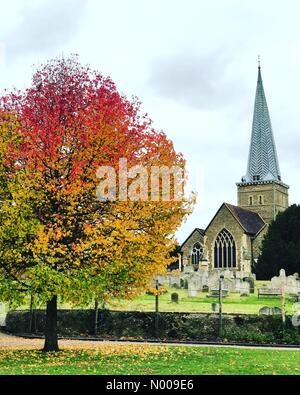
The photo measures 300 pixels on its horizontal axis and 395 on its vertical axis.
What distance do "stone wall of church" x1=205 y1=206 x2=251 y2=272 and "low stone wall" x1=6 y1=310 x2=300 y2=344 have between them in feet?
155

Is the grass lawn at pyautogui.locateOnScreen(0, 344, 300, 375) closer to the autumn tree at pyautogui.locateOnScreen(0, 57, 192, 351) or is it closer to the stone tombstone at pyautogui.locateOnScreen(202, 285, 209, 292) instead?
the autumn tree at pyautogui.locateOnScreen(0, 57, 192, 351)

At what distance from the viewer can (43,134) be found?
14680 millimetres

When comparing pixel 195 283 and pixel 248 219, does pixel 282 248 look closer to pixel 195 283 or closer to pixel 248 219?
pixel 248 219

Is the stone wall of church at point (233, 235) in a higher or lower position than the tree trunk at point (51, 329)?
higher

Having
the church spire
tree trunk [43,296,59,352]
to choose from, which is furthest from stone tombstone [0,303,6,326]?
the church spire

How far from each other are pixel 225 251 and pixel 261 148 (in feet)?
68.3

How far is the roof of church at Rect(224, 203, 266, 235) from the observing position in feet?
234

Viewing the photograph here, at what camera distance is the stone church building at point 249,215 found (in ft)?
230

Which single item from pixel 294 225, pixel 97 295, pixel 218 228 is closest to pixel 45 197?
pixel 97 295

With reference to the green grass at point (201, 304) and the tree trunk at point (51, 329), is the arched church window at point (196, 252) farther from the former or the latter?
the tree trunk at point (51, 329)

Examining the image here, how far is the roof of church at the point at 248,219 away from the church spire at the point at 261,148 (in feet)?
24.6

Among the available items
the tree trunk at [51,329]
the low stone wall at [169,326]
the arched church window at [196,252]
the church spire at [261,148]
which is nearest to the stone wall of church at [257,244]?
the arched church window at [196,252]

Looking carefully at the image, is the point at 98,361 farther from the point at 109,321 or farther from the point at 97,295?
the point at 109,321
